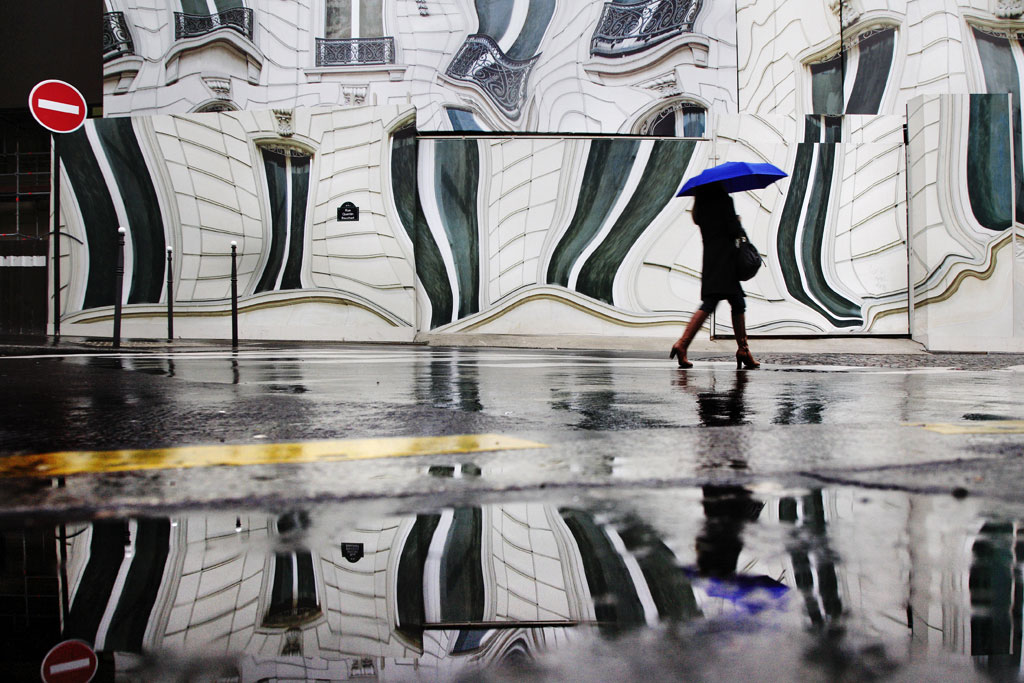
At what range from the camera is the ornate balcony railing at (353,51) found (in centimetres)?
1591

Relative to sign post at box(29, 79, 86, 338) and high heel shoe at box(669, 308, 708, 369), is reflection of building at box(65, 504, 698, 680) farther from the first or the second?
sign post at box(29, 79, 86, 338)

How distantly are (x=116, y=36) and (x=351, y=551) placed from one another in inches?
727

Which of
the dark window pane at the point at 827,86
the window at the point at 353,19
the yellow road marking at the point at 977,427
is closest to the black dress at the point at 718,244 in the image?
the yellow road marking at the point at 977,427

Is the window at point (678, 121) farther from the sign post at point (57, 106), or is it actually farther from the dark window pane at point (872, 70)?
the sign post at point (57, 106)

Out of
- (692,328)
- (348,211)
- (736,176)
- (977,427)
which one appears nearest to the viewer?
(977,427)

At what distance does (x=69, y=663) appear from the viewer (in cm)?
79

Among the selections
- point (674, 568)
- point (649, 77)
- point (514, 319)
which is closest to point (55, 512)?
point (674, 568)

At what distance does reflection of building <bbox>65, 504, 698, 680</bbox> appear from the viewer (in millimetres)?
854

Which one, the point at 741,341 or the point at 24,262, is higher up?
the point at 24,262

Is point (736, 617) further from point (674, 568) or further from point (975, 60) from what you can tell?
point (975, 60)

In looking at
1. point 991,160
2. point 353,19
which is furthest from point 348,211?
point 991,160

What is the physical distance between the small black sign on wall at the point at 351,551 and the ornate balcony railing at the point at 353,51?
15.9 metres

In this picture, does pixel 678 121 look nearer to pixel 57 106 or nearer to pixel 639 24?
pixel 639 24

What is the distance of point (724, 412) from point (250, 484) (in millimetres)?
2155
